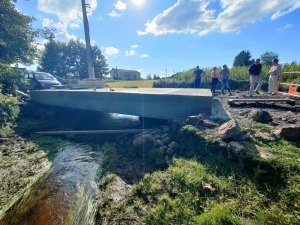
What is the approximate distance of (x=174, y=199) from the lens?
2627 millimetres

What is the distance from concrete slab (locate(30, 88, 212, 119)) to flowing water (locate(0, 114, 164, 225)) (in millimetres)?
2651

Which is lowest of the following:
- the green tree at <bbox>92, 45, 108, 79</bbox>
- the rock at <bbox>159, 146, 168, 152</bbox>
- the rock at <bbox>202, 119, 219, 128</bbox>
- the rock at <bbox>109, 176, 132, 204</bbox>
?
the rock at <bbox>109, 176, 132, 204</bbox>

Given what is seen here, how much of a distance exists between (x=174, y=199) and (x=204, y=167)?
1.07 m

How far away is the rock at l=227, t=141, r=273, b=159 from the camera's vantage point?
2.63m

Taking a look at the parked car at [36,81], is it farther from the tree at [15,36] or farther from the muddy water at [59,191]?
the muddy water at [59,191]

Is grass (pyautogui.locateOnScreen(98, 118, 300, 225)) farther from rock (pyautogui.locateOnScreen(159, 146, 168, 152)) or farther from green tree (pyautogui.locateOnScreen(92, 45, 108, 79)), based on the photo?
green tree (pyautogui.locateOnScreen(92, 45, 108, 79))

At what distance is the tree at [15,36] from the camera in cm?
730

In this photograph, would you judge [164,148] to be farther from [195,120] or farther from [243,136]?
[243,136]

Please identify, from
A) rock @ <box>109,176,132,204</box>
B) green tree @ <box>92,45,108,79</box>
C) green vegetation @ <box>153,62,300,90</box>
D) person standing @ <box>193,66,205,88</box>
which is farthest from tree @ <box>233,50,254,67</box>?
rock @ <box>109,176,132,204</box>

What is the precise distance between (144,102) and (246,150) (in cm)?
440

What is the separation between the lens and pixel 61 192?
3.19 m

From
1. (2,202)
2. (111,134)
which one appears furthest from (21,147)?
(111,134)

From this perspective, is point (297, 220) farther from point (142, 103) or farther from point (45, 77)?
point (45, 77)

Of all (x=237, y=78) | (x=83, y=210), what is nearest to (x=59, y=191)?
(x=83, y=210)
